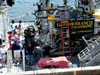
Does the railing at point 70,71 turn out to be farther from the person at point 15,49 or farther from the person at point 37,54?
the person at point 37,54

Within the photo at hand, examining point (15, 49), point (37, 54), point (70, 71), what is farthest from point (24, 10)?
point (70, 71)

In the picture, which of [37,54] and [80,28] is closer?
[37,54]

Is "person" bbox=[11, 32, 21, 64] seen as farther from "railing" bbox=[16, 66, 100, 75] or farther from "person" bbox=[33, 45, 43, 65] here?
"railing" bbox=[16, 66, 100, 75]

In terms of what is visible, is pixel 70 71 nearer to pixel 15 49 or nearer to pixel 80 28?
pixel 15 49

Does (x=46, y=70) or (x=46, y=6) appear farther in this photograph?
(x=46, y=6)

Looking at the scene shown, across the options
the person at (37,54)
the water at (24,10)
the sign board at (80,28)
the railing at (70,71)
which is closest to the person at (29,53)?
the person at (37,54)

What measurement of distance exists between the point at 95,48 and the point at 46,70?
2800 millimetres

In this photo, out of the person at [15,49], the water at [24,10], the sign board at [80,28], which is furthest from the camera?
the water at [24,10]

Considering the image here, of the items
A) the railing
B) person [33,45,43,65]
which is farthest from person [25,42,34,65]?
the railing

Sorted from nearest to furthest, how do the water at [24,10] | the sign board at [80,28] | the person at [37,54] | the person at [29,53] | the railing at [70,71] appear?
the railing at [70,71] → the person at [29,53] → the person at [37,54] → the sign board at [80,28] → the water at [24,10]

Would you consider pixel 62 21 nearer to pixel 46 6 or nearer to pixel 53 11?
pixel 53 11

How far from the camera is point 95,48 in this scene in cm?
1538

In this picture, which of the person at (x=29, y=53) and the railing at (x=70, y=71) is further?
the person at (x=29, y=53)

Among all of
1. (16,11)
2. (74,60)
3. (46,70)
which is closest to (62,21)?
(74,60)
